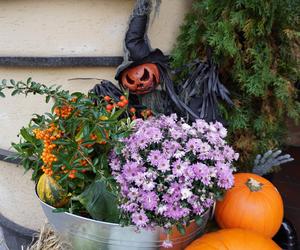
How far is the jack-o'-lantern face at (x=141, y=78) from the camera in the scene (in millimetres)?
1278

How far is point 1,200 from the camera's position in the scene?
1928mm

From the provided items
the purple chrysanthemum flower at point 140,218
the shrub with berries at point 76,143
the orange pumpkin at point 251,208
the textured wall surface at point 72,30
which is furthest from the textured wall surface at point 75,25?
the purple chrysanthemum flower at point 140,218

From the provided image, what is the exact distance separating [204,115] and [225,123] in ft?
0.42

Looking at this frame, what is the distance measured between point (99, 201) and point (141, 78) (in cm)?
48

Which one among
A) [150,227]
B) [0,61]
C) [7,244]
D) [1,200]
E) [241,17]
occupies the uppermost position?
[241,17]

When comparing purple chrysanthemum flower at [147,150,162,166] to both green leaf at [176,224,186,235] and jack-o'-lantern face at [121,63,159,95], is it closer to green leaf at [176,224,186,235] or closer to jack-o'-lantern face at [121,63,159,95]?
green leaf at [176,224,186,235]

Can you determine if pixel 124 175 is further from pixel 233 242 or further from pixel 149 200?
pixel 233 242

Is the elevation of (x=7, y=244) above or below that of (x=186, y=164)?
below

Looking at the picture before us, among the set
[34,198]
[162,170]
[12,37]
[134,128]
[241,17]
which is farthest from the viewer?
[34,198]

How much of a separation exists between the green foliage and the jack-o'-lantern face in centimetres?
15

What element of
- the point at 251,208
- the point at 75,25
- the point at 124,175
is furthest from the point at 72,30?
the point at 251,208

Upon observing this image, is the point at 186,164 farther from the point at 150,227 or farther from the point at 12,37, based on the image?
the point at 12,37

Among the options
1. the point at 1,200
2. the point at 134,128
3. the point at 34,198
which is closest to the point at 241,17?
the point at 134,128

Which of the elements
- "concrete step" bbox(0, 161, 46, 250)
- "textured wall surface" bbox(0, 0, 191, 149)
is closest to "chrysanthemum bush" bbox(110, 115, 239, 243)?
"textured wall surface" bbox(0, 0, 191, 149)
